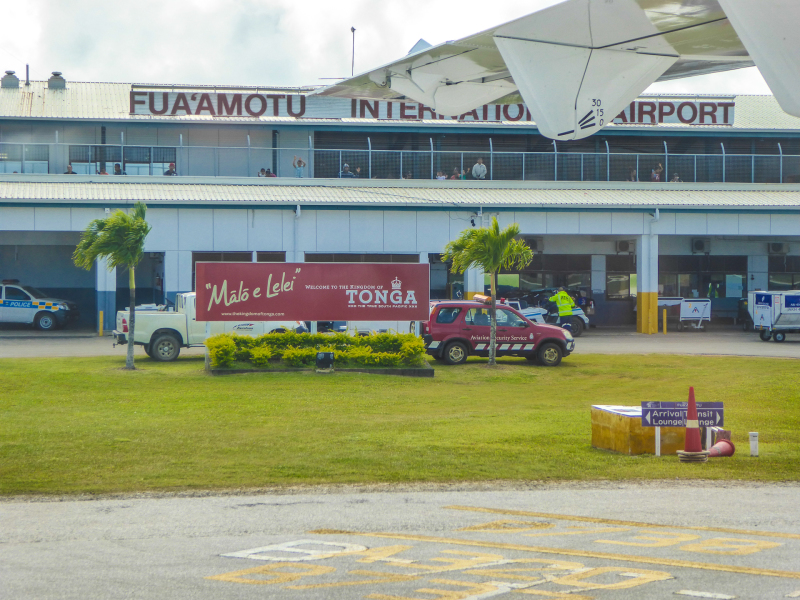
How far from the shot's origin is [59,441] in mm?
12781

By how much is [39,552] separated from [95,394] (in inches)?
422

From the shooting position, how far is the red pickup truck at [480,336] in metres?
23.9

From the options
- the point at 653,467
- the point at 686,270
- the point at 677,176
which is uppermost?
the point at 677,176

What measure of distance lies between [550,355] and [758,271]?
22.0 metres

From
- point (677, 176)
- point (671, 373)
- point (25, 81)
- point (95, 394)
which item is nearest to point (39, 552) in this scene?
point (95, 394)

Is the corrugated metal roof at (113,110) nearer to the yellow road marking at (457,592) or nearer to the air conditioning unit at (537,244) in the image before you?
the air conditioning unit at (537,244)

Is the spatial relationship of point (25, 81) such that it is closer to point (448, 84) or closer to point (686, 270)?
point (686, 270)

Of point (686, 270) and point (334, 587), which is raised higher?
point (686, 270)

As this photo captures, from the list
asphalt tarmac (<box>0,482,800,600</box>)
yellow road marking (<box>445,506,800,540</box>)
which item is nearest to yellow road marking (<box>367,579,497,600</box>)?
asphalt tarmac (<box>0,482,800,600</box>)

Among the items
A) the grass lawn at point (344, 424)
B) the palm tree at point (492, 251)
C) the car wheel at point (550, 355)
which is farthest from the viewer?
the car wheel at point (550, 355)

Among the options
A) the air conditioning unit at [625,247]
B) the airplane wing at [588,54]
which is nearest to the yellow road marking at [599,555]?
the airplane wing at [588,54]

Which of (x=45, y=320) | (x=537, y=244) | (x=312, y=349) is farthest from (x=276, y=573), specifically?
(x=537, y=244)

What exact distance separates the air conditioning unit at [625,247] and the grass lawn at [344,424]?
17.8 m

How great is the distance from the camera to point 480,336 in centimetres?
2416
